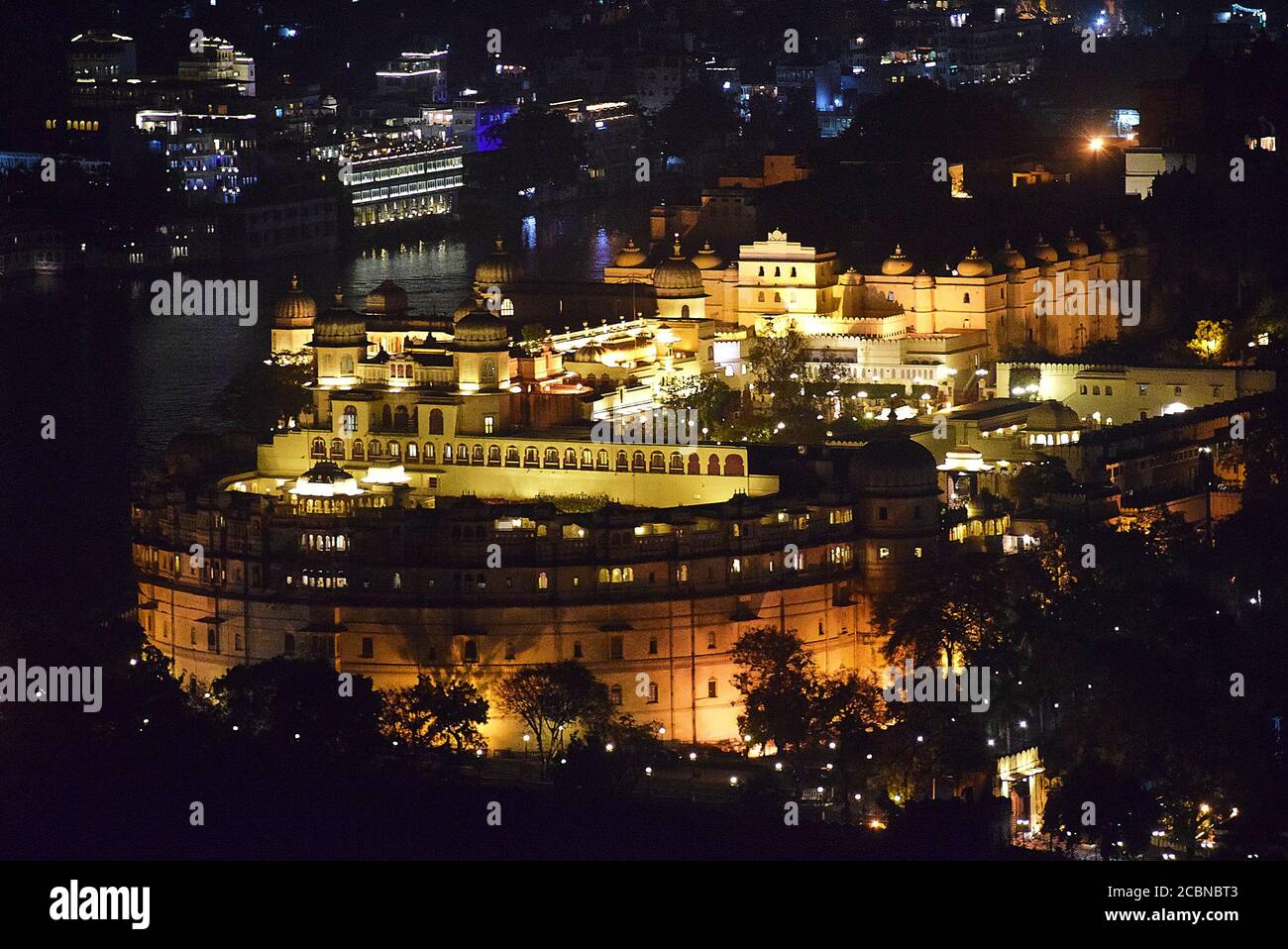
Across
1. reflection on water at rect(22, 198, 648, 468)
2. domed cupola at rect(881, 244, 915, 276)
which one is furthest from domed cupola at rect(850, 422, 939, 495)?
reflection on water at rect(22, 198, 648, 468)

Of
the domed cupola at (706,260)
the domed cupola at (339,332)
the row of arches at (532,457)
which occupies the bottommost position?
the row of arches at (532,457)

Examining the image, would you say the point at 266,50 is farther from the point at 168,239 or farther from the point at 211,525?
the point at 211,525

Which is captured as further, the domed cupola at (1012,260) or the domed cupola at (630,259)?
the domed cupola at (630,259)

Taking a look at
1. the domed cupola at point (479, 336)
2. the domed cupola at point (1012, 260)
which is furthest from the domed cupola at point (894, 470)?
the domed cupola at point (1012, 260)

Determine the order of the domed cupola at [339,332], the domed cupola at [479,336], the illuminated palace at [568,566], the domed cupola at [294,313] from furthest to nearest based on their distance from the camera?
the domed cupola at [294,313] → the domed cupola at [339,332] → the domed cupola at [479,336] → the illuminated palace at [568,566]

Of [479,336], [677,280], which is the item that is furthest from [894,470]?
[677,280]

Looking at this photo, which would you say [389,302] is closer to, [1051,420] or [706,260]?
[706,260]

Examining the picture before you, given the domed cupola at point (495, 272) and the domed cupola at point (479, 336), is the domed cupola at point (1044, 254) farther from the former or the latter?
the domed cupola at point (479, 336)
